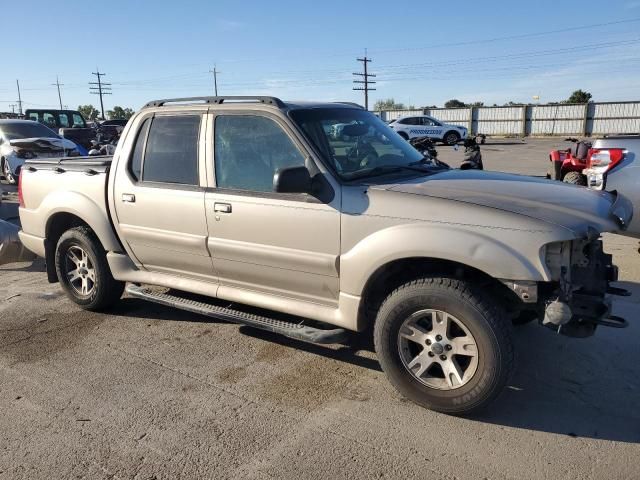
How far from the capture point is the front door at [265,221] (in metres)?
3.64

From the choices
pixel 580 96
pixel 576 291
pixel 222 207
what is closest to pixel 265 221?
pixel 222 207

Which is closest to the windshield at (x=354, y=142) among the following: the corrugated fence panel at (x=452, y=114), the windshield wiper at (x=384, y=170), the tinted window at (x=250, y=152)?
the windshield wiper at (x=384, y=170)

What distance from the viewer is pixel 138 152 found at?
15.4 ft

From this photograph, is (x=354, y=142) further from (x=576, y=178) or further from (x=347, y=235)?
(x=576, y=178)

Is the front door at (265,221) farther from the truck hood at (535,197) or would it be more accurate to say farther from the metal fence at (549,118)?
the metal fence at (549,118)

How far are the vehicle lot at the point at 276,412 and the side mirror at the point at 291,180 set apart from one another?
1.36 m

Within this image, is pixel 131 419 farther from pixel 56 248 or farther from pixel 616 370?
pixel 616 370

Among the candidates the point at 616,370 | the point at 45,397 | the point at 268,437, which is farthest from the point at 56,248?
the point at 616,370

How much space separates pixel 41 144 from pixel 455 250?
12.9 meters

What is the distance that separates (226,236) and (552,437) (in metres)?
2.52

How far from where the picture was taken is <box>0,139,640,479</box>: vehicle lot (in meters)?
2.90

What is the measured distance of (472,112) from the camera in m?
42.5

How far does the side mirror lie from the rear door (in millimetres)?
995

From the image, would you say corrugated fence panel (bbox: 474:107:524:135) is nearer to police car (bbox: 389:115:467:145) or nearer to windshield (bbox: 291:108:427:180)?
police car (bbox: 389:115:467:145)
